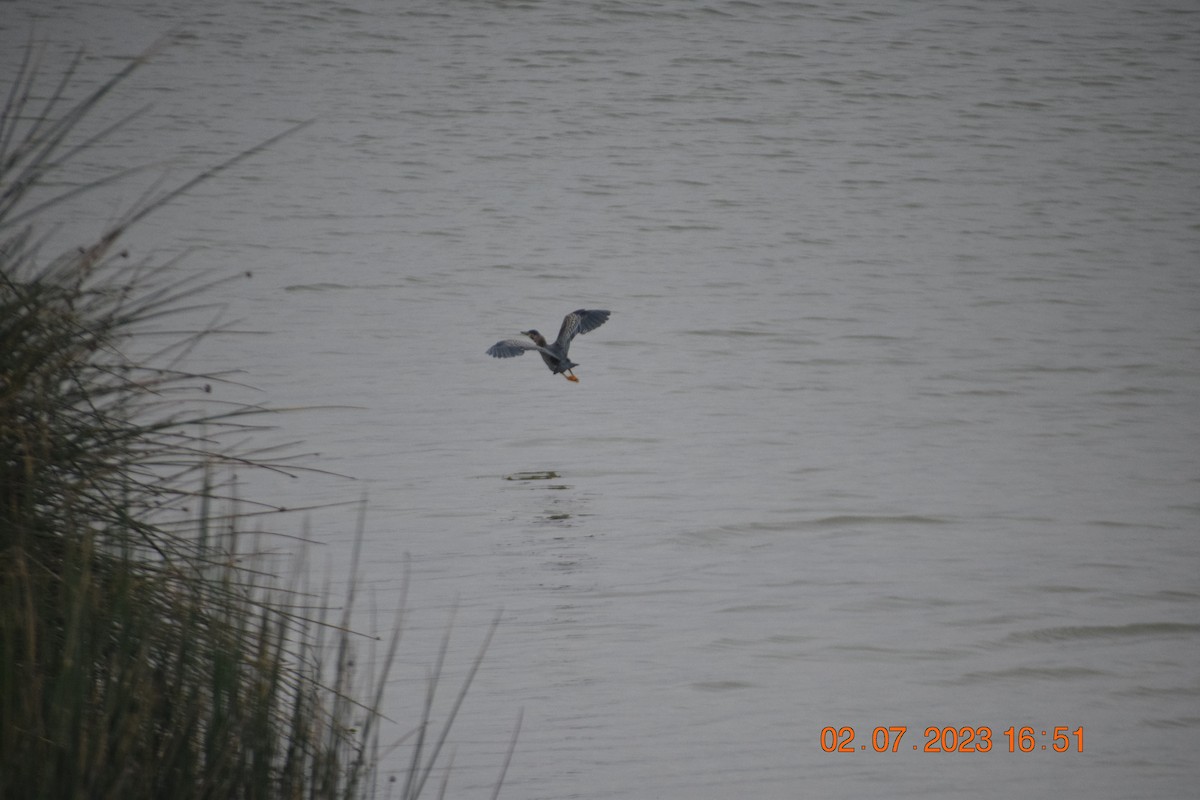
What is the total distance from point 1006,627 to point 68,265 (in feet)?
9.22

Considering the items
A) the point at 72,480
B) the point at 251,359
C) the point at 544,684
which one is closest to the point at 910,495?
the point at 544,684

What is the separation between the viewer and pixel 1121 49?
15.6 meters

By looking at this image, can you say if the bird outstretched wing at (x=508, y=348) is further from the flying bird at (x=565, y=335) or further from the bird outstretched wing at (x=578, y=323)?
the bird outstretched wing at (x=578, y=323)

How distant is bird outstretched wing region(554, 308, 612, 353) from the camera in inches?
235

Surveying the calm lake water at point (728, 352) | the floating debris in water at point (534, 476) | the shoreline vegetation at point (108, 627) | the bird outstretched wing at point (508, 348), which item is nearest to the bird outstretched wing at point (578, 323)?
the bird outstretched wing at point (508, 348)

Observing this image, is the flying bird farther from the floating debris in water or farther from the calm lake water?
the floating debris in water
